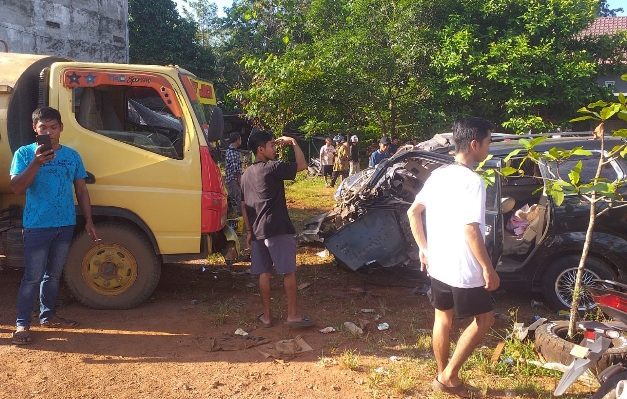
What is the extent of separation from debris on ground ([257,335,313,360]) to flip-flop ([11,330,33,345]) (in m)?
1.83

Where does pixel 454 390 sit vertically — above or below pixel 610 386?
below

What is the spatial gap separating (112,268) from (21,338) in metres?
1.00

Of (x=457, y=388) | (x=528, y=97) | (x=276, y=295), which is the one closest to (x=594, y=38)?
(x=528, y=97)

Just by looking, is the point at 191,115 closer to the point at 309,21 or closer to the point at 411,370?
the point at 411,370

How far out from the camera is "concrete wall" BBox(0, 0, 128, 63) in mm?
13789

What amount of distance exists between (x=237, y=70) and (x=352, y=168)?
43.6 ft

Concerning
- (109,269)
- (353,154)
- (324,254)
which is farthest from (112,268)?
(353,154)

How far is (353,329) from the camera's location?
4.71 metres

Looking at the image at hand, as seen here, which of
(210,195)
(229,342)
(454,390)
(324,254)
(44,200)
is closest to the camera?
(454,390)

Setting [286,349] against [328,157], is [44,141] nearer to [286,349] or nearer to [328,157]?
[286,349]

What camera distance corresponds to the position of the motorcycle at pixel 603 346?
9.34ft

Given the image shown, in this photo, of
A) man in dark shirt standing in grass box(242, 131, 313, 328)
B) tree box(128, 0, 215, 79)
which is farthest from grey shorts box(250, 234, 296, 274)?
tree box(128, 0, 215, 79)

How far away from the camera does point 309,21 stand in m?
16.9

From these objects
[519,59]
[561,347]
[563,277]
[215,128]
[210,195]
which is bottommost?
[561,347]
